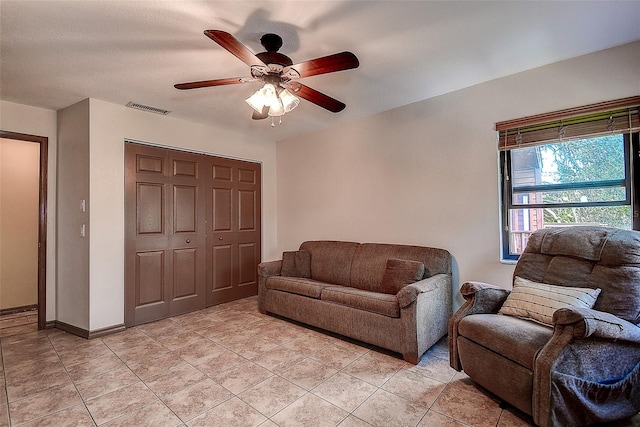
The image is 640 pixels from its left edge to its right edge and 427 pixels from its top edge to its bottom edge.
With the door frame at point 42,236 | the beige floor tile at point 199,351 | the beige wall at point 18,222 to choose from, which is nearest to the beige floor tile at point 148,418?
the beige floor tile at point 199,351

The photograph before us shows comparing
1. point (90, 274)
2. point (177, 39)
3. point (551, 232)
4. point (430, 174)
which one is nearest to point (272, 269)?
point (90, 274)

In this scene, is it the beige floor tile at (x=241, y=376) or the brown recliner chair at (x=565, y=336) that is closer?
the brown recliner chair at (x=565, y=336)

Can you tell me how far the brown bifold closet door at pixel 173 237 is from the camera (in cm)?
336

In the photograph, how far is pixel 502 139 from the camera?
277 cm

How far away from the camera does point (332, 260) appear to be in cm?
369

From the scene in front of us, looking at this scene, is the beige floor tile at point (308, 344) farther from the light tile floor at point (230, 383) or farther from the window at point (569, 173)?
the window at point (569, 173)

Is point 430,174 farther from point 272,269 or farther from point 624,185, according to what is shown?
point 272,269

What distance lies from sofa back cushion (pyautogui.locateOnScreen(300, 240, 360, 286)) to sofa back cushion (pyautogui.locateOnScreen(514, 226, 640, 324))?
5.69 ft

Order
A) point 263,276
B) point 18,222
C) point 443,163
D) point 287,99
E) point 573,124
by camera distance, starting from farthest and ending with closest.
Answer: point 18,222 → point 263,276 → point 443,163 → point 573,124 → point 287,99

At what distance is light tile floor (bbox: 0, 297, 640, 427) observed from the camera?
177 cm

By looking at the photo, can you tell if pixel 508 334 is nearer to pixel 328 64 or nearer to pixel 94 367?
pixel 328 64

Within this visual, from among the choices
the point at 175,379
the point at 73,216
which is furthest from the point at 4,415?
the point at 73,216

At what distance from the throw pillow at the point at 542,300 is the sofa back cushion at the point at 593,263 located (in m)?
0.08

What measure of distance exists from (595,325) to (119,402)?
2807 millimetres
